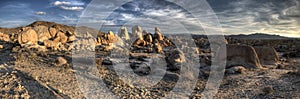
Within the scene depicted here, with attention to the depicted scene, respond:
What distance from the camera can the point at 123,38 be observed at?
27.7m

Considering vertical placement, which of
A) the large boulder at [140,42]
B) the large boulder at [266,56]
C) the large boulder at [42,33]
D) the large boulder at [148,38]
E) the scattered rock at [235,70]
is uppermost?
the large boulder at [42,33]

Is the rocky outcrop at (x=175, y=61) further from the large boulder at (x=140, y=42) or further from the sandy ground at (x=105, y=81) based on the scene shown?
the large boulder at (x=140, y=42)

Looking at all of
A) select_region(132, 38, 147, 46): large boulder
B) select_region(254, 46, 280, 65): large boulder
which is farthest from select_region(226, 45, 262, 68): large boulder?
select_region(132, 38, 147, 46): large boulder

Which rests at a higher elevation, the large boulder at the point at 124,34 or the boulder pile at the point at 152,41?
the large boulder at the point at 124,34

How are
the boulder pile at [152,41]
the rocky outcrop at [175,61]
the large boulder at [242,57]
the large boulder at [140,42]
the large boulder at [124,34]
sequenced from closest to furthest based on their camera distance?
the rocky outcrop at [175,61], the large boulder at [242,57], the boulder pile at [152,41], the large boulder at [140,42], the large boulder at [124,34]

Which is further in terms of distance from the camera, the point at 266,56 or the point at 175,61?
the point at 266,56

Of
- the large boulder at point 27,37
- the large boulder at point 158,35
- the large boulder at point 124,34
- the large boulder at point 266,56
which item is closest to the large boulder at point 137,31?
the large boulder at point 124,34

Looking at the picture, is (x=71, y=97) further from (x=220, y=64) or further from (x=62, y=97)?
(x=220, y=64)

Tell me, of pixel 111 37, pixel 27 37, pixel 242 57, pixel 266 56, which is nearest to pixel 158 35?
pixel 111 37

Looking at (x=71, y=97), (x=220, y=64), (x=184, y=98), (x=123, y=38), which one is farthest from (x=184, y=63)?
(x=123, y=38)

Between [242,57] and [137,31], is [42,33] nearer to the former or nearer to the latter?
[137,31]

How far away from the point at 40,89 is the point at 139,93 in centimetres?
278

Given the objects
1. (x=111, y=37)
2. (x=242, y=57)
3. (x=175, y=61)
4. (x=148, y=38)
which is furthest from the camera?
(x=148, y=38)

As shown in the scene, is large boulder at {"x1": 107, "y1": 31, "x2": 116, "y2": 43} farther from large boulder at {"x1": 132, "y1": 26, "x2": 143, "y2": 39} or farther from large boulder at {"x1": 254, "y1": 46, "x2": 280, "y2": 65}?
large boulder at {"x1": 254, "y1": 46, "x2": 280, "y2": 65}
